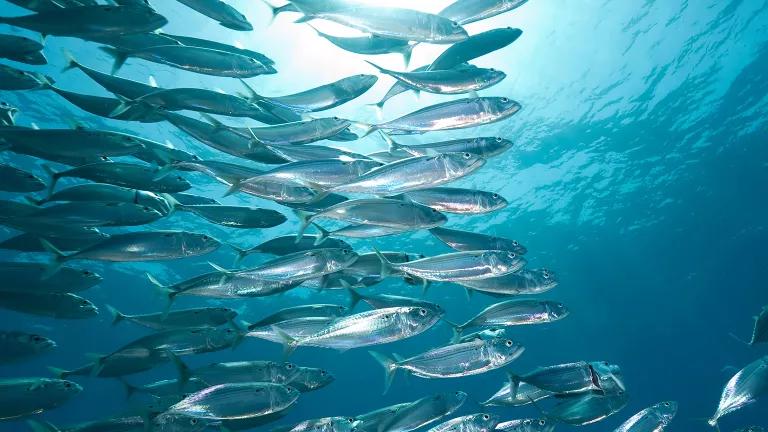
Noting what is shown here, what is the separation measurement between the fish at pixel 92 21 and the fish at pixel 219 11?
0.50 meters

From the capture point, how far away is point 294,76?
13.4 m

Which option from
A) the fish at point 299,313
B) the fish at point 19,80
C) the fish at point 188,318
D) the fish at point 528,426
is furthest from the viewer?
the fish at point 188,318

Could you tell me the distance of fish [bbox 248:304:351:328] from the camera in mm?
4931

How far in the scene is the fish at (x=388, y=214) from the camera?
14.2ft

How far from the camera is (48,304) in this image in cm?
546

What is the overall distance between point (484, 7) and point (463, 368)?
3967mm

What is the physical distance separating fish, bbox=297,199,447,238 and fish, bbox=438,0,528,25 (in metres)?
2.04

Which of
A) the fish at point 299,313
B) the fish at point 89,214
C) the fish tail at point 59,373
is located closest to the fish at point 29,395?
the fish tail at point 59,373

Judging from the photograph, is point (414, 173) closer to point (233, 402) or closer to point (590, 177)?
point (233, 402)

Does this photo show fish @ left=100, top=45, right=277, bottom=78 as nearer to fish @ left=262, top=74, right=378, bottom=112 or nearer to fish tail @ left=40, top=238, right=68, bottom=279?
fish @ left=262, top=74, right=378, bottom=112

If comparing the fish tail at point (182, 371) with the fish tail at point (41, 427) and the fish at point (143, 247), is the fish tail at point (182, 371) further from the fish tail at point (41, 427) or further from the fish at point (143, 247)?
the fish tail at point (41, 427)

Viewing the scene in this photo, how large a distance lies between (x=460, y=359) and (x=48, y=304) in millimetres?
5411

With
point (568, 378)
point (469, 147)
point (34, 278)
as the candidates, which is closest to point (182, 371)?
point (34, 278)

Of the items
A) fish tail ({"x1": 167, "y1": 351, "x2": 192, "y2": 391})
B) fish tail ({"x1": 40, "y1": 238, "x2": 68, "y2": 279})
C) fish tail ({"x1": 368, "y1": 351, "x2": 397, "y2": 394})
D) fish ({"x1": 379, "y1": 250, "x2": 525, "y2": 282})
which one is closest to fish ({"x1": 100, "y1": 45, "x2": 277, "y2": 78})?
fish tail ({"x1": 40, "y1": 238, "x2": 68, "y2": 279})
